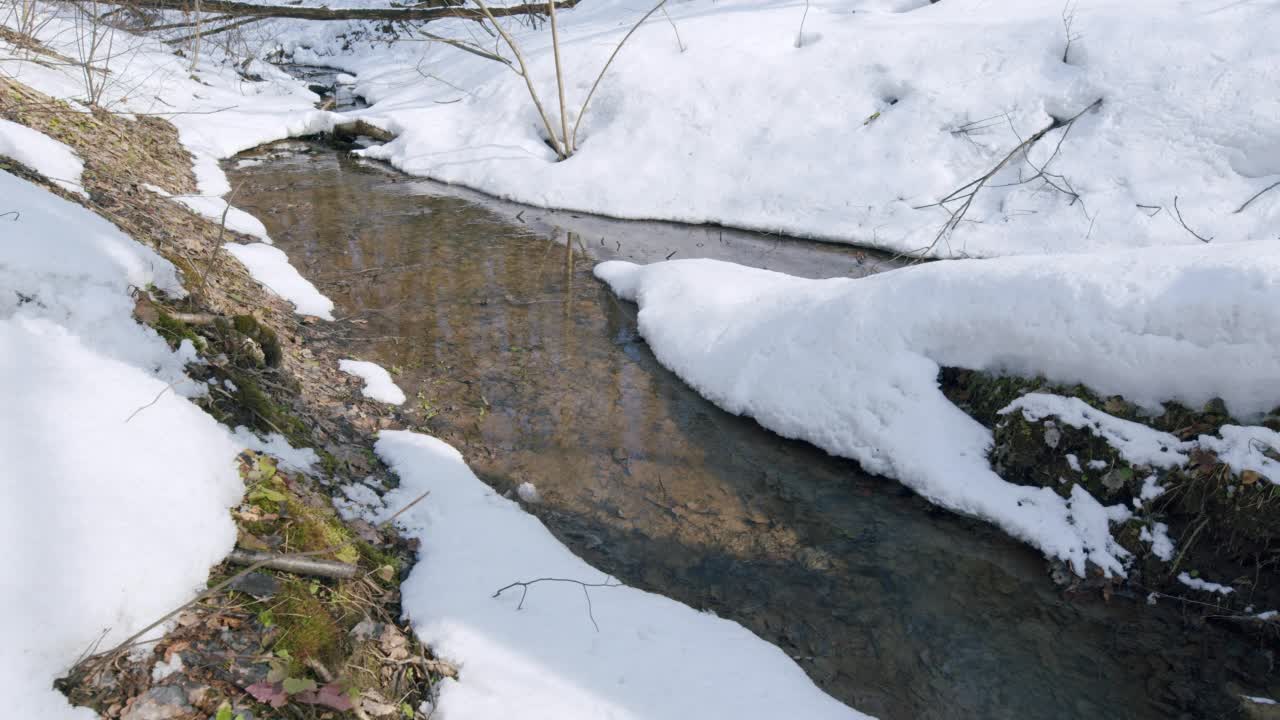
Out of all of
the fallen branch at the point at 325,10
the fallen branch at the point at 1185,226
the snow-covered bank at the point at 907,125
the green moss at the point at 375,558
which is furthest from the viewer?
the fallen branch at the point at 325,10

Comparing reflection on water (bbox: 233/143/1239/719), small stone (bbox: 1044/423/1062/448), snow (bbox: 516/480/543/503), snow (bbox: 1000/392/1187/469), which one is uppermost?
snow (bbox: 1000/392/1187/469)

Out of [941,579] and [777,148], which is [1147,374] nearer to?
[941,579]

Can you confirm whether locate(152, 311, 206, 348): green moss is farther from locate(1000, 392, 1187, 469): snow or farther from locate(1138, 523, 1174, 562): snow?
locate(1138, 523, 1174, 562): snow

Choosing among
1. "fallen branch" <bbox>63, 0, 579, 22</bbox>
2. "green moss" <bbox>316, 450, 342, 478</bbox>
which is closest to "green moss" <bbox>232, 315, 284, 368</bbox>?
"green moss" <bbox>316, 450, 342, 478</bbox>

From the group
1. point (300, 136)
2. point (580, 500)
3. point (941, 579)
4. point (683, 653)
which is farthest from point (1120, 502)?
point (300, 136)

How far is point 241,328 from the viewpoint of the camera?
12.3 feet

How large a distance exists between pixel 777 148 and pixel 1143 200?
4.71 metres

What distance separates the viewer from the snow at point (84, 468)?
176 centimetres

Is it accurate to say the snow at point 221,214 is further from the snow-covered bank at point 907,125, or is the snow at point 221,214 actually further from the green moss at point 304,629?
the green moss at point 304,629

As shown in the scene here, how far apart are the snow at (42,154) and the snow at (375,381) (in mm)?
2044

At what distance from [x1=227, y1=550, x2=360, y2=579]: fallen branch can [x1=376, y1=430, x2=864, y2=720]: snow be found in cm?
34

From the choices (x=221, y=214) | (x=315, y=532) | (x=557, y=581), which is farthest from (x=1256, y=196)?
(x=221, y=214)

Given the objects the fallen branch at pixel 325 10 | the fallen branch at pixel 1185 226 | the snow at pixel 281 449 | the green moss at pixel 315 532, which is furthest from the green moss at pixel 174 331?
the fallen branch at pixel 325 10

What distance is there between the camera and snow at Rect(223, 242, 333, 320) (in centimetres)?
607
